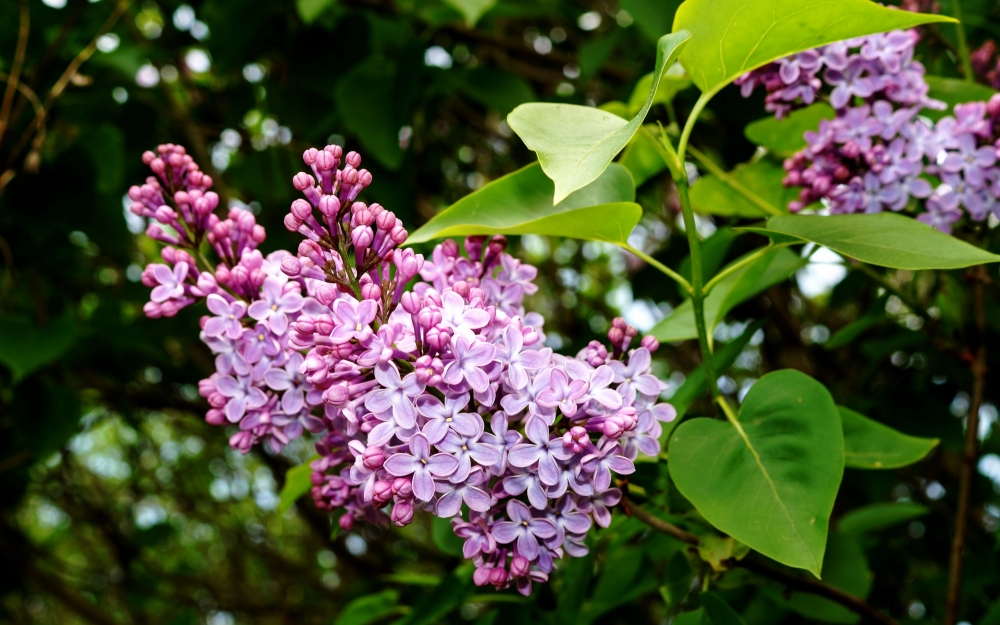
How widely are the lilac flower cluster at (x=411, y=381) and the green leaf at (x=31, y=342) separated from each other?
1.02m

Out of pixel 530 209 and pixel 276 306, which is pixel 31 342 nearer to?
pixel 276 306

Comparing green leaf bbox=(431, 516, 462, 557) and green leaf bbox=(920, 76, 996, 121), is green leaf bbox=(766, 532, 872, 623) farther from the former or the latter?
green leaf bbox=(920, 76, 996, 121)

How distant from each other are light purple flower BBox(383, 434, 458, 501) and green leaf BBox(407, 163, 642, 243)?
0.26 meters

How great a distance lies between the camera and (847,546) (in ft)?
4.40

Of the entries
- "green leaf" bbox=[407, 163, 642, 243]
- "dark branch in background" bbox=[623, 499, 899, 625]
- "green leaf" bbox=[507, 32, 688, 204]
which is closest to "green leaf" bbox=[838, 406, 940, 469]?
"dark branch in background" bbox=[623, 499, 899, 625]

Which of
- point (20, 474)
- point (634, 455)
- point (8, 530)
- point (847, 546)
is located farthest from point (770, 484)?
point (8, 530)

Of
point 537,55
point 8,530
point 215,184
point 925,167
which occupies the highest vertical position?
point 925,167

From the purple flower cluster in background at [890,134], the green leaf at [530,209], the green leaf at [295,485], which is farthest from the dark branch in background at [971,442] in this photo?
the green leaf at [295,485]

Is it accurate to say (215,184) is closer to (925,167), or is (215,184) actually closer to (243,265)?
(243,265)

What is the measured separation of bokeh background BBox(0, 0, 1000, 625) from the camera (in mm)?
1655

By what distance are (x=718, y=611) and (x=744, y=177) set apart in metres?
0.80

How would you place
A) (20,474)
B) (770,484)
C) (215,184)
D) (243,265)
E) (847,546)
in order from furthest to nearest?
(20,474)
(215,184)
(847,546)
(243,265)
(770,484)

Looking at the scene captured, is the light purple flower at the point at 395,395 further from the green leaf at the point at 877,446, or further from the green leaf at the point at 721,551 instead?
the green leaf at the point at 877,446

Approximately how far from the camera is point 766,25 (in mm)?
900
